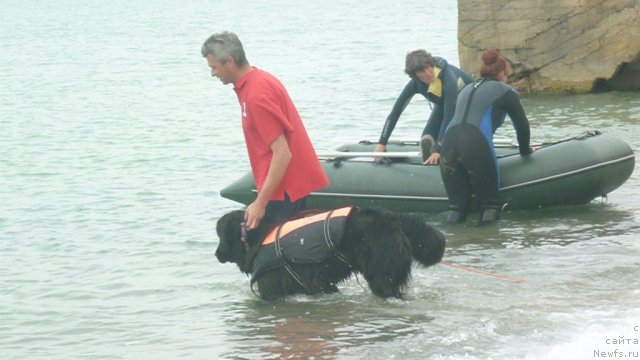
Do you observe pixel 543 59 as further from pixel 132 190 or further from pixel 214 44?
pixel 214 44

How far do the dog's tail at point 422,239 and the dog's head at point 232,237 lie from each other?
1.11 metres

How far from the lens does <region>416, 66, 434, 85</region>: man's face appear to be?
1094cm

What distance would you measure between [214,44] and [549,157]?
4381 millimetres

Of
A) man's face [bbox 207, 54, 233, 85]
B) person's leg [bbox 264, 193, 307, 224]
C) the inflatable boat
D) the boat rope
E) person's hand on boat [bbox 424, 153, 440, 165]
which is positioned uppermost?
man's face [bbox 207, 54, 233, 85]

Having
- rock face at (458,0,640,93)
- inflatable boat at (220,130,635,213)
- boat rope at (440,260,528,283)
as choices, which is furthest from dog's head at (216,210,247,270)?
rock face at (458,0,640,93)

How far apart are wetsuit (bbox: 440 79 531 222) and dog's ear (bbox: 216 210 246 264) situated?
9.90ft

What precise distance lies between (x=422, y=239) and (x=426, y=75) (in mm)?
3345

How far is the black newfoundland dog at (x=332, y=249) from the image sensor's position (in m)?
7.74

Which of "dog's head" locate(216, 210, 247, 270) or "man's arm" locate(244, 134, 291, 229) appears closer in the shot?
"man's arm" locate(244, 134, 291, 229)

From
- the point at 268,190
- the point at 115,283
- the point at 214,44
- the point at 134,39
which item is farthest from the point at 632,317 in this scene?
the point at 134,39

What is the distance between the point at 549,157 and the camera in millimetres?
11016

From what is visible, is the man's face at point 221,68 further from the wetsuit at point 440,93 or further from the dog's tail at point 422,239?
the wetsuit at point 440,93

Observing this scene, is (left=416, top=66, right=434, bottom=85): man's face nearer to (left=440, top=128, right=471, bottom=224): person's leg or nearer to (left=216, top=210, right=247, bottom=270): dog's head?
(left=440, top=128, right=471, bottom=224): person's leg

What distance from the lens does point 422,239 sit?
793cm
